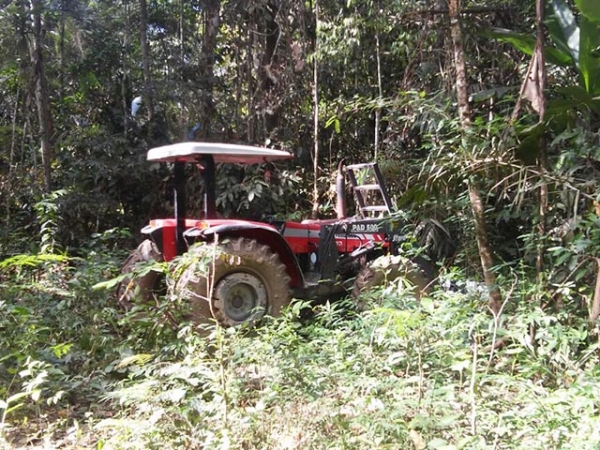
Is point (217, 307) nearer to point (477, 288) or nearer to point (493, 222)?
point (477, 288)

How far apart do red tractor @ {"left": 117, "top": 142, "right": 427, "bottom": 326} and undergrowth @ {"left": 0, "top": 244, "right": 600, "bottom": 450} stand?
0.76 meters

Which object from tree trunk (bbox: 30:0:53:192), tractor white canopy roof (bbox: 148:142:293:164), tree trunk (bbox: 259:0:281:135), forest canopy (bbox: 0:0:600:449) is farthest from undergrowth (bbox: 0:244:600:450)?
tree trunk (bbox: 259:0:281:135)

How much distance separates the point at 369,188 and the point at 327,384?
3.06 meters

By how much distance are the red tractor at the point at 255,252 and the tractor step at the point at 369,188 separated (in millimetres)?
19

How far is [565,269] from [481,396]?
1.36 metres

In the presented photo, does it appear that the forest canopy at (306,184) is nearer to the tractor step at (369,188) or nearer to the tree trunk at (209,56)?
the tree trunk at (209,56)

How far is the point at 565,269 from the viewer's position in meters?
3.59

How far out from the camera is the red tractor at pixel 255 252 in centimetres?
461

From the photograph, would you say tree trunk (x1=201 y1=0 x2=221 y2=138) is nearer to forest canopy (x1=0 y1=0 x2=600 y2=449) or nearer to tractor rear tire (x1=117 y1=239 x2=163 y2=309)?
forest canopy (x1=0 y1=0 x2=600 y2=449)

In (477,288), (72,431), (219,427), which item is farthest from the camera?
(477,288)

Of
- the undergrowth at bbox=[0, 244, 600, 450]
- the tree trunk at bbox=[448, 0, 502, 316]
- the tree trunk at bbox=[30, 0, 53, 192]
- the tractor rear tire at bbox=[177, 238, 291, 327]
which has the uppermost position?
the tree trunk at bbox=[30, 0, 53, 192]

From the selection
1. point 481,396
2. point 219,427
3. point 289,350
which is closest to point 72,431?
point 219,427

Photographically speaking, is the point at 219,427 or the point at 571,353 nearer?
the point at 219,427

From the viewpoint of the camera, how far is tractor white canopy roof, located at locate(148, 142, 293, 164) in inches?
183
